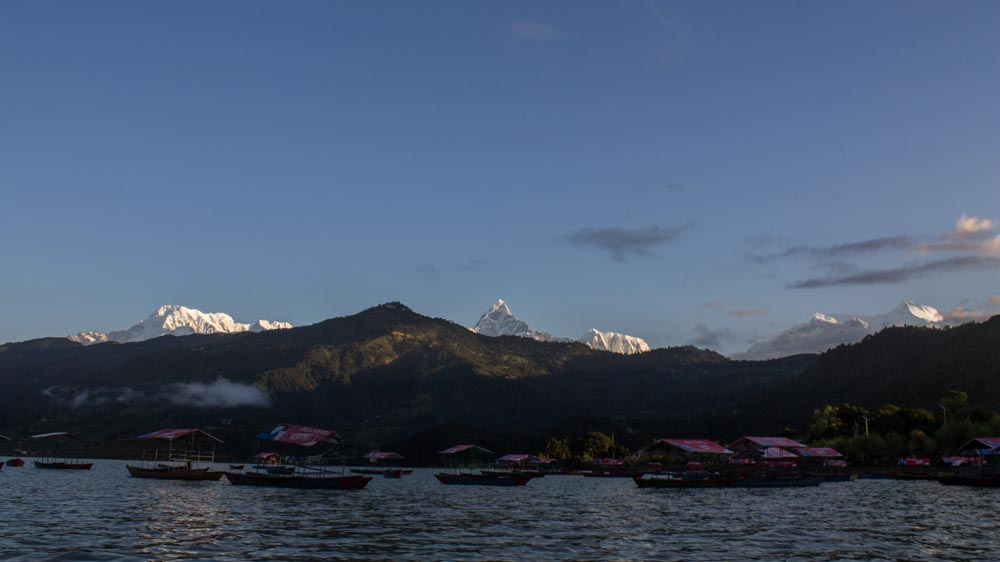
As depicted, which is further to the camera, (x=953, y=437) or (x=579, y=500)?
(x=953, y=437)

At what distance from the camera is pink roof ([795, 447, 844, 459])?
162750mm

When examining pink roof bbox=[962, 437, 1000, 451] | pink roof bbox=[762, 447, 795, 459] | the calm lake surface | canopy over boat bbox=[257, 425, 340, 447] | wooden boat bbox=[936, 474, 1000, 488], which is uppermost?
pink roof bbox=[962, 437, 1000, 451]

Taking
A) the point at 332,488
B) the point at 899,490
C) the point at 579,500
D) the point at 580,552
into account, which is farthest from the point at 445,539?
the point at 899,490

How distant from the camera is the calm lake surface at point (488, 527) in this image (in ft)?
156

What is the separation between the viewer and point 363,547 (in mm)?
49531

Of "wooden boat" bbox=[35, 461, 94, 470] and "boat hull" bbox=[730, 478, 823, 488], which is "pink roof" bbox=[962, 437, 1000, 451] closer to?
"boat hull" bbox=[730, 478, 823, 488]

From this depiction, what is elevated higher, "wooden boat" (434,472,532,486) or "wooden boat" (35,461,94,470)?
"wooden boat" (434,472,532,486)

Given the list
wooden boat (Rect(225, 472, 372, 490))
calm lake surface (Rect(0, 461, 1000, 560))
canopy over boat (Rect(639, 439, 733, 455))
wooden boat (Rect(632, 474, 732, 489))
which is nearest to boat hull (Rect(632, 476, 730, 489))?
wooden boat (Rect(632, 474, 732, 489))

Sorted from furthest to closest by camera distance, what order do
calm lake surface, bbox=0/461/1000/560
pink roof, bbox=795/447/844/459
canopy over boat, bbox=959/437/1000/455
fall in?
pink roof, bbox=795/447/844/459 → canopy over boat, bbox=959/437/1000/455 → calm lake surface, bbox=0/461/1000/560

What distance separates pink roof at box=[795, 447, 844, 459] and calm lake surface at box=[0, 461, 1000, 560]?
67244 millimetres

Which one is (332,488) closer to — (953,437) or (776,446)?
(776,446)

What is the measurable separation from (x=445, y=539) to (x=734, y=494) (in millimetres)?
60581

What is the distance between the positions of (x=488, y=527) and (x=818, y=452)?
122m

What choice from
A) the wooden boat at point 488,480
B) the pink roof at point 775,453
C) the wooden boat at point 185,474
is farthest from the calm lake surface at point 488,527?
the pink roof at point 775,453
